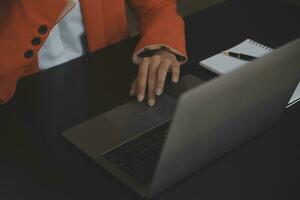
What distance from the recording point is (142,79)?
1.13 meters

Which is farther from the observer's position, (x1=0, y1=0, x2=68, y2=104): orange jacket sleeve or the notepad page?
the notepad page

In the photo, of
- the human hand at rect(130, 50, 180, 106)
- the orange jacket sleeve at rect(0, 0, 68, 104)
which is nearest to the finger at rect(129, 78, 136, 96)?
the human hand at rect(130, 50, 180, 106)

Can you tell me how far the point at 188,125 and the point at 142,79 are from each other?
417 millimetres

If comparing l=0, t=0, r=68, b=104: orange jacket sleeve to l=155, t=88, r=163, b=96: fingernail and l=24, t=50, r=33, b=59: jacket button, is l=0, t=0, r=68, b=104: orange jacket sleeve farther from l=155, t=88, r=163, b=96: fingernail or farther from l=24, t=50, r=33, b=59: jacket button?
l=155, t=88, r=163, b=96: fingernail

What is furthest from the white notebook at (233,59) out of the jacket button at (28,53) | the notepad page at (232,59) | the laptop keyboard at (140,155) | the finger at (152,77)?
the jacket button at (28,53)

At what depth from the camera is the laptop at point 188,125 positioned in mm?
732

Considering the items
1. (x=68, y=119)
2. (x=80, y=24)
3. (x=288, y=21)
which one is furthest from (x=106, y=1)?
(x=288, y=21)

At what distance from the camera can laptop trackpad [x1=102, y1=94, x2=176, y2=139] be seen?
3.28ft

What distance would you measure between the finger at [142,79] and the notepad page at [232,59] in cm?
15

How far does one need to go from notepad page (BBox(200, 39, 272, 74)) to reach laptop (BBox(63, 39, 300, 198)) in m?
0.17

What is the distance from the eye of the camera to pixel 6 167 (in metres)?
0.91

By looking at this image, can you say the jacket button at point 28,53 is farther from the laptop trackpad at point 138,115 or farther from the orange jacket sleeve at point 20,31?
the laptop trackpad at point 138,115

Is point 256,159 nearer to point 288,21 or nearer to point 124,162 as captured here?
point 124,162

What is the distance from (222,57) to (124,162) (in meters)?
0.48
